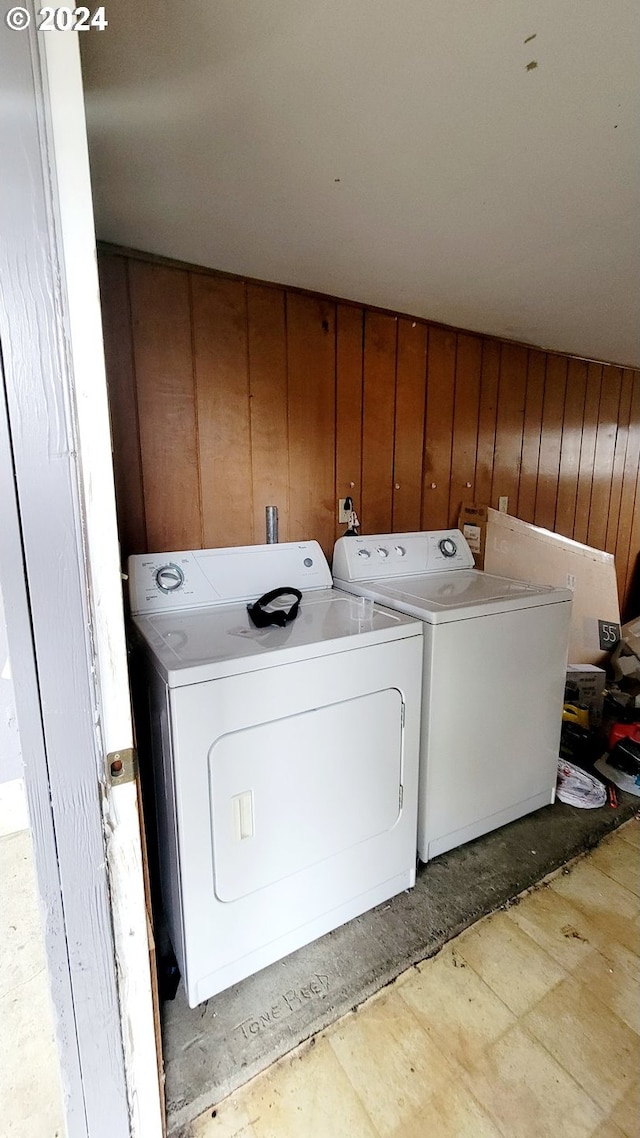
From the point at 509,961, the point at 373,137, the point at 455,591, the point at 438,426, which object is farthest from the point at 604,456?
the point at 509,961

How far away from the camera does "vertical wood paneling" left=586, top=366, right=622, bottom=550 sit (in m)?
3.13

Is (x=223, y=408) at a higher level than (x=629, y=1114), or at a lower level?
higher

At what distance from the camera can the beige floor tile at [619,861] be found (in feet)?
5.28

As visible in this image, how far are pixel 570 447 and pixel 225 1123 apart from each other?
327 cm

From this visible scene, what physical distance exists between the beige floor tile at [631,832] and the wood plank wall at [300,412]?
1.48 m

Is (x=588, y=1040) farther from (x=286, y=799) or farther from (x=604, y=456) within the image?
(x=604, y=456)

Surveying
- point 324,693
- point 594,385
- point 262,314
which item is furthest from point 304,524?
point 594,385

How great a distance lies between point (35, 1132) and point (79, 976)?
536 millimetres

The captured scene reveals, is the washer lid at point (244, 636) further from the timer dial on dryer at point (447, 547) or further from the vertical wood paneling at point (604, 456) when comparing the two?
the vertical wood paneling at point (604, 456)

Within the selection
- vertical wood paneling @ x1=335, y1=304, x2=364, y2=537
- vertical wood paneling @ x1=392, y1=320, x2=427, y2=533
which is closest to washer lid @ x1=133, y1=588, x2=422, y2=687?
vertical wood paneling @ x1=335, y1=304, x2=364, y2=537

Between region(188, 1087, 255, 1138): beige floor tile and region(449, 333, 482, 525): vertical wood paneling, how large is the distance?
2.23 metres

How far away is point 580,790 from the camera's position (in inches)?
76.5

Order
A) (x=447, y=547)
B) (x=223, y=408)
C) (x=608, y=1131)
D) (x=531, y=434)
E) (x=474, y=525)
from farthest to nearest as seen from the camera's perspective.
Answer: (x=531, y=434)
(x=474, y=525)
(x=447, y=547)
(x=223, y=408)
(x=608, y=1131)

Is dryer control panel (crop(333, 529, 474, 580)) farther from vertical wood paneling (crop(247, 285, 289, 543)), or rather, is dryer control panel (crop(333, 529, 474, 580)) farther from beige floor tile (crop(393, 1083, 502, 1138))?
beige floor tile (crop(393, 1083, 502, 1138))
